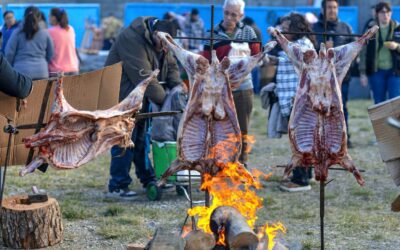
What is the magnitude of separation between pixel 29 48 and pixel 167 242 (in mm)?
6305

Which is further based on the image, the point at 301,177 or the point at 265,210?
the point at 301,177

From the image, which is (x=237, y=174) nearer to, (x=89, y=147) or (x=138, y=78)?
(x=89, y=147)

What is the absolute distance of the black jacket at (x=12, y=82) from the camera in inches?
242

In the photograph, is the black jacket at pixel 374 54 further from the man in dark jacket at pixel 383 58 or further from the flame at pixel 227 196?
the flame at pixel 227 196

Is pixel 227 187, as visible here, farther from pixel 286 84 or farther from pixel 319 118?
pixel 286 84

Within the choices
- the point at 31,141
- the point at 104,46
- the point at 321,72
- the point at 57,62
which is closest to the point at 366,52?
the point at 57,62

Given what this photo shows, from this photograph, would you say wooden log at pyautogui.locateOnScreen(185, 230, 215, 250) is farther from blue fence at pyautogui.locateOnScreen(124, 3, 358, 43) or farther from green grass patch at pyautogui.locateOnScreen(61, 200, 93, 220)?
blue fence at pyautogui.locateOnScreen(124, 3, 358, 43)

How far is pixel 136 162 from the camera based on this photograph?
31.0ft

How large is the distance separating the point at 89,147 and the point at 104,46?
15314mm

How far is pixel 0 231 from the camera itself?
24.8 ft

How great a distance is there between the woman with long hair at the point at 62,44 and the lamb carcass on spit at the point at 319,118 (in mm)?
7072

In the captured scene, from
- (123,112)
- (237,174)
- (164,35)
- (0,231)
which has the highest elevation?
(164,35)

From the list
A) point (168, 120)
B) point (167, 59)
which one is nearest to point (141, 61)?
point (167, 59)

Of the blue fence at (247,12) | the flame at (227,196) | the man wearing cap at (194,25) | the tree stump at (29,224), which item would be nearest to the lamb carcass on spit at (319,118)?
the flame at (227,196)
